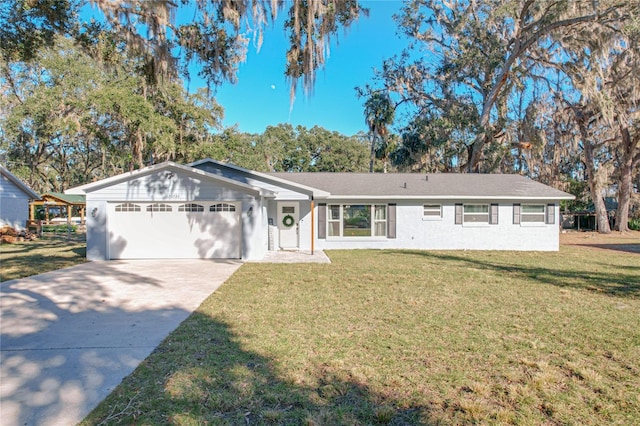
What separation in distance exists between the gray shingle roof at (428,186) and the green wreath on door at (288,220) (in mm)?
1770

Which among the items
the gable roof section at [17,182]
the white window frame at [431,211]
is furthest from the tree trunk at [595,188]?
the gable roof section at [17,182]

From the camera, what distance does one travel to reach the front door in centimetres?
1438

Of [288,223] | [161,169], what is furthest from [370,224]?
[161,169]

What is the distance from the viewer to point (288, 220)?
47.2 feet

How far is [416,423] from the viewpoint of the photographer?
279 cm

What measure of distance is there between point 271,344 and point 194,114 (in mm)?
23410

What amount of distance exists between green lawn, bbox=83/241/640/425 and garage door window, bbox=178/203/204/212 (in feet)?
16.1

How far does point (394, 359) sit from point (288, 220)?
35.1ft

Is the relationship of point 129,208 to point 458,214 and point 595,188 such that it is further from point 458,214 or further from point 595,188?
point 595,188

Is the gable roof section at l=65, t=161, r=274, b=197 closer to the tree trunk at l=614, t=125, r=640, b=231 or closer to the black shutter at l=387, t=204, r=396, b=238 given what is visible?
the black shutter at l=387, t=204, r=396, b=238

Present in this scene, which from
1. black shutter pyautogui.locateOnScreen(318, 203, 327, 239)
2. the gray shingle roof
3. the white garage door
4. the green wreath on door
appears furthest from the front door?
the white garage door

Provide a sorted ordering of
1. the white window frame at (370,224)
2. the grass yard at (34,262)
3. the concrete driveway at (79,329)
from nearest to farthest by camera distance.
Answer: the concrete driveway at (79,329) < the grass yard at (34,262) < the white window frame at (370,224)

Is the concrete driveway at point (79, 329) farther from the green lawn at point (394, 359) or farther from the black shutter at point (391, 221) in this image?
the black shutter at point (391, 221)

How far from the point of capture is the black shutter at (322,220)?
14438 mm
